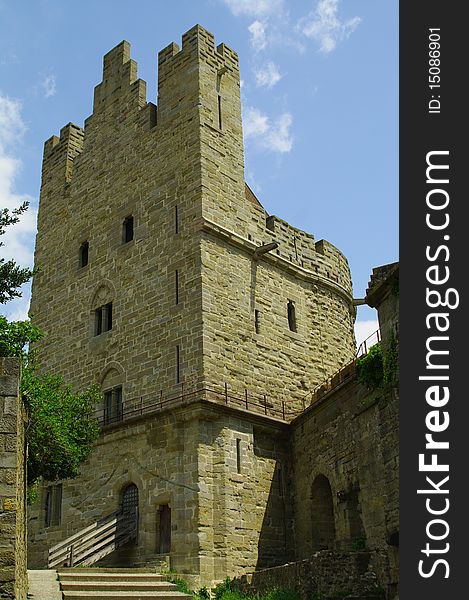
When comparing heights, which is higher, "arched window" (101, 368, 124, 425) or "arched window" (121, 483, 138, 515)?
"arched window" (101, 368, 124, 425)

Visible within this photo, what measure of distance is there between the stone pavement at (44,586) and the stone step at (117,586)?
216 millimetres

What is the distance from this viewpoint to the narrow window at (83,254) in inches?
957

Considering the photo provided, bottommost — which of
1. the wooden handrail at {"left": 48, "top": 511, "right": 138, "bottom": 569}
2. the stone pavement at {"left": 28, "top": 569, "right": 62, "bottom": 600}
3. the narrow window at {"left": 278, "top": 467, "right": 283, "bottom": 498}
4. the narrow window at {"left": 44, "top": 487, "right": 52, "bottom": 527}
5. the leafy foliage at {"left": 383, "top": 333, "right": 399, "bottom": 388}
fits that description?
the stone pavement at {"left": 28, "top": 569, "right": 62, "bottom": 600}

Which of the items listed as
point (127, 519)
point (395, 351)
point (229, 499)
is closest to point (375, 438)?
point (395, 351)

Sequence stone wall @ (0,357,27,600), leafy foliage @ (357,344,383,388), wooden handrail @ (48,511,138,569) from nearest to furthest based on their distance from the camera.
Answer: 1. stone wall @ (0,357,27,600)
2. leafy foliage @ (357,344,383,388)
3. wooden handrail @ (48,511,138,569)

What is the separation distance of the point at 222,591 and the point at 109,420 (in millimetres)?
6181

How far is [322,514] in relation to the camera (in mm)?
19047

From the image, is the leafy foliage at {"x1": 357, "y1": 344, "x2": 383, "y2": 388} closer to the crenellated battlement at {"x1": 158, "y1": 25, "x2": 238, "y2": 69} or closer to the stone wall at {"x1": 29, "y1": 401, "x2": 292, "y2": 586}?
the stone wall at {"x1": 29, "y1": 401, "x2": 292, "y2": 586}

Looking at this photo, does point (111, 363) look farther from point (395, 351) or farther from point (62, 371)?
point (395, 351)

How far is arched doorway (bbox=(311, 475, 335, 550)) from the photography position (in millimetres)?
18609

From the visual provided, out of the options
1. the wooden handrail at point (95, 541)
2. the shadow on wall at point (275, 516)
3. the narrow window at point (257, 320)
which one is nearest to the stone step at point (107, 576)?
the wooden handrail at point (95, 541)

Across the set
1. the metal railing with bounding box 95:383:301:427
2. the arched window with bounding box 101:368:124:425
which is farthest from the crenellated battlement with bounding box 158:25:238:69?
the metal railing with bounding box 95:383:301:427

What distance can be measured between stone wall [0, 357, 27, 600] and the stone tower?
9455 mm

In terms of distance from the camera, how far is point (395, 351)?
13016 mm
